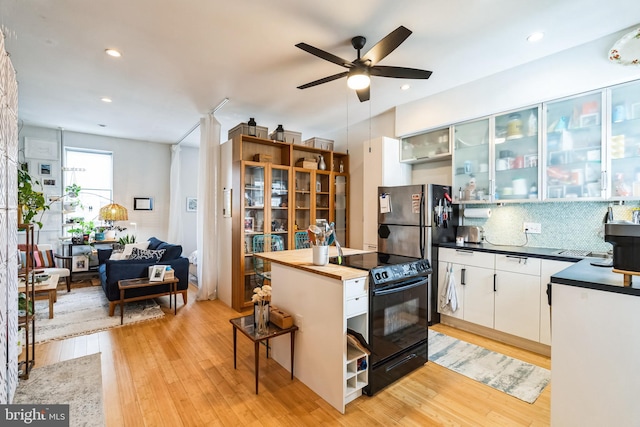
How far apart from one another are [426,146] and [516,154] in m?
1.09

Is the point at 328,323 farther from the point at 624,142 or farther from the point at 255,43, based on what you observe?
the point at 624,142

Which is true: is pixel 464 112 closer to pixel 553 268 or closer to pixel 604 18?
pixel 604 18

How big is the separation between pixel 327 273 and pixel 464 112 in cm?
278

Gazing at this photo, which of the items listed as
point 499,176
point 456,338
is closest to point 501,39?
point 499,176

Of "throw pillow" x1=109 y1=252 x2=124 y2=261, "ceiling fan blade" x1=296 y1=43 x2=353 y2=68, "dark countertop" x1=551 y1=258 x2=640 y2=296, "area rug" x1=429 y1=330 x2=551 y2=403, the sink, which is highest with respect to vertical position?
"ceiling fan blade" x1=296 y1=43 x2=353 y2=68

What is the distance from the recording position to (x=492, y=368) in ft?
8.12

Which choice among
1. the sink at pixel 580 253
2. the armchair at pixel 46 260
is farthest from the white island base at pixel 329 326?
the armchair at pixel 46 260

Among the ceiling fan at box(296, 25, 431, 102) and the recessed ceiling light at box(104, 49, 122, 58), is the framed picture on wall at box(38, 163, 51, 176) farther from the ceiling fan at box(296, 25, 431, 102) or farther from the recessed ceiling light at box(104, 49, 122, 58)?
the ceiling fan at box(296, 25, 431, 102)

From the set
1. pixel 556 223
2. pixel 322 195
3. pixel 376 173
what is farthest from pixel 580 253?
pixel 322 195

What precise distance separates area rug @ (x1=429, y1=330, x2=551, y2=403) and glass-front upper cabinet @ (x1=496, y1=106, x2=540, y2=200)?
1663 mm

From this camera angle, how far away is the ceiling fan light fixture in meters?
2.40

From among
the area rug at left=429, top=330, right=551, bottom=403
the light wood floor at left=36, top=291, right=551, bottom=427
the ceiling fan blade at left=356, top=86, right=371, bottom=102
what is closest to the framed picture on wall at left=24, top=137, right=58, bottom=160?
the light wood floor at left=36, top=291, right=551, bottom=427

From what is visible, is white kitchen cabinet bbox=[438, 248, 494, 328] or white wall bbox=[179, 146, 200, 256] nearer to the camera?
white kitchen cabinet bbox=[438, 248, 494, 328]

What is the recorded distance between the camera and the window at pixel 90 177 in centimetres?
563
